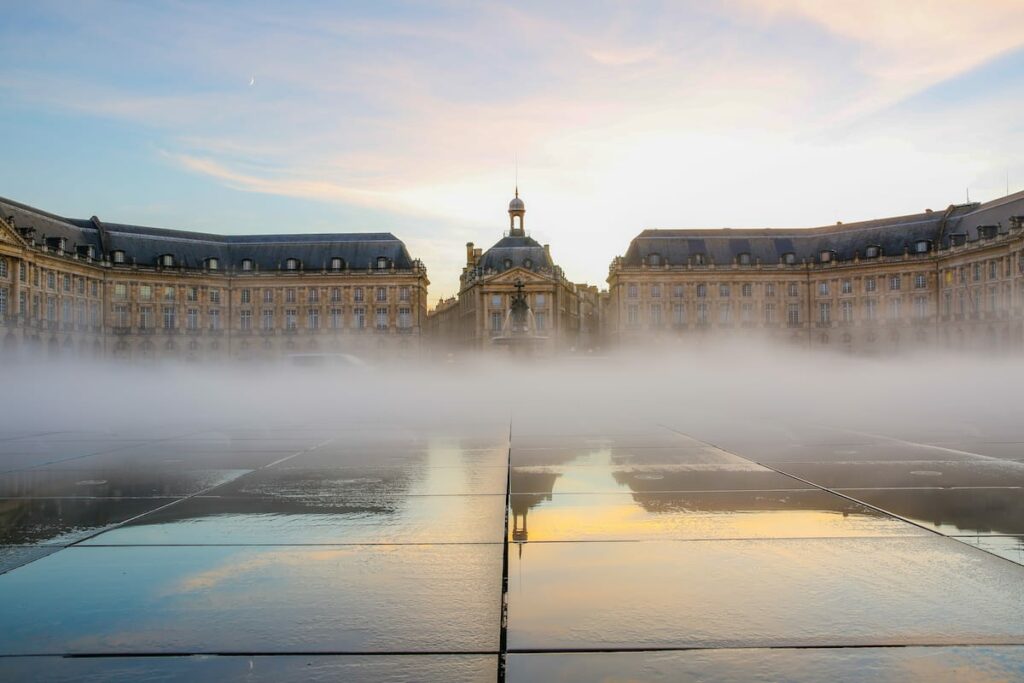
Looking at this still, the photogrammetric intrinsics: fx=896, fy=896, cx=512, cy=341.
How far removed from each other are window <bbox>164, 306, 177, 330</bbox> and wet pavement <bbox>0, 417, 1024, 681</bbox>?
97.6 m

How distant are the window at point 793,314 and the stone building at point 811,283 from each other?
0.12 metres

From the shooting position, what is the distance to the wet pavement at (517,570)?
14.2ft

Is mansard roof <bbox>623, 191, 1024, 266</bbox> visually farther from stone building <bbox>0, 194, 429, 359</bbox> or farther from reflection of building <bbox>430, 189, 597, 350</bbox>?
stone building <bbox>0, 194, 429, 359</bbox>

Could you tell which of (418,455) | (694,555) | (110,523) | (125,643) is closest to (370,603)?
(125,643)

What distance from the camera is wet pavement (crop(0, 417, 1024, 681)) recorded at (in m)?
4.34

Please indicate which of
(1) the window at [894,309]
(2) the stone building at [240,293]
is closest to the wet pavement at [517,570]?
(2) the stone building at [240,293]

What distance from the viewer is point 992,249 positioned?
8519 centimetres

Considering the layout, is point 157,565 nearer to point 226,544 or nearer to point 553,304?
point 226,544

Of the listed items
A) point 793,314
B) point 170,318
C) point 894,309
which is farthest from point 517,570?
point 793,314

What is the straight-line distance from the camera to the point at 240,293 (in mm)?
107500

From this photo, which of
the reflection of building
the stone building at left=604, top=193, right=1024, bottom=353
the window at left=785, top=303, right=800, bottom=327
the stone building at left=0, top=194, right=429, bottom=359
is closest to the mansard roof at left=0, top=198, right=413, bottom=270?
the stone building at left=0, top=194, right=429, bottom=359

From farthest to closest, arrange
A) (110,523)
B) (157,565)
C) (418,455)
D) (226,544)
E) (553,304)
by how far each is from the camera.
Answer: (553,304), (418,455), (110,523), (226,544), (157,565)

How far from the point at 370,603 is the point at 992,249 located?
9310 cm

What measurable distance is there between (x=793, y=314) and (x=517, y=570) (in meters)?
107
